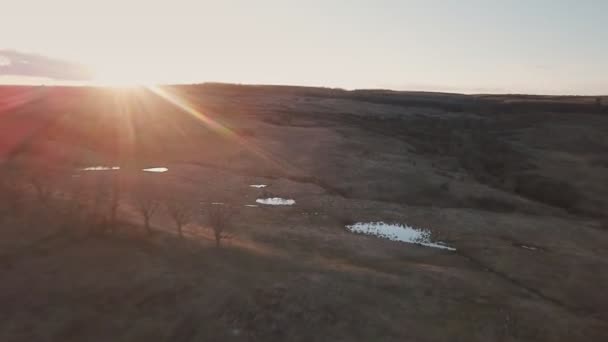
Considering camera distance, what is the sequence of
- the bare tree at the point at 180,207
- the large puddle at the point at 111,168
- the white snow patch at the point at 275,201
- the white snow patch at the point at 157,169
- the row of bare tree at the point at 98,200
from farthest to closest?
the white snow patch at the point at 157,169, the large puddle at the point at 111,168, the white snow patch at the point at 275,201, the bare tree at the point at 180,207, the row of bare tree at the point at 98,200

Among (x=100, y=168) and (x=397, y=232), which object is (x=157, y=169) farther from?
(x=397, y=232)

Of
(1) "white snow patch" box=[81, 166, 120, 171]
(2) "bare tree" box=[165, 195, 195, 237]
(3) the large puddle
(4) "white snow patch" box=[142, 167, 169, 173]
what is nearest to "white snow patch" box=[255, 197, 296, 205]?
(2) "bare tree" box=[165, 195, 195, 237]

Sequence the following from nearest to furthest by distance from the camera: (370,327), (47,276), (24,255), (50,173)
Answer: (370,327) → (47,276) → (24,255) → (50,173)

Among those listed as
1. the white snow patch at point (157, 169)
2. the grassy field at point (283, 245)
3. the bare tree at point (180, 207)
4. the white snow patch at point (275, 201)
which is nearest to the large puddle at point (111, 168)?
the white snow patch at point (157, 169)

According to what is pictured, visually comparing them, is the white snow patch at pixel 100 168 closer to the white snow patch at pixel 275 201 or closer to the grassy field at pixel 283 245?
the grassy field at pixel 283 245

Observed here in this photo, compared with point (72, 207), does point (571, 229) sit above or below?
below

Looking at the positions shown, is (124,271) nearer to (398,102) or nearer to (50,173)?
(50,173)

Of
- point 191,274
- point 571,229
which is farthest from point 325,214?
point 571,229
